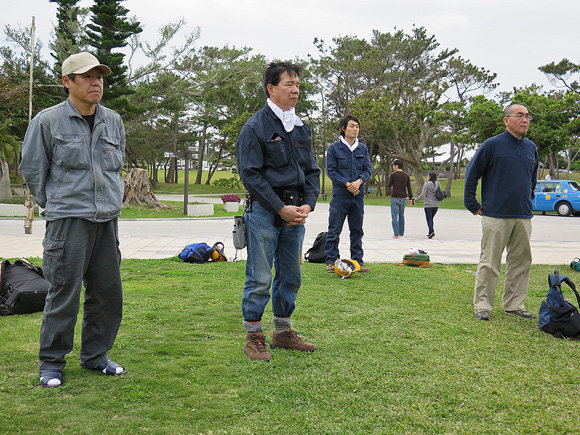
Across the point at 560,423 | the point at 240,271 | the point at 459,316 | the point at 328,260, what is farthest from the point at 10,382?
the point at 328,260

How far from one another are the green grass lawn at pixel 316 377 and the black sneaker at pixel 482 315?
0.28 ft

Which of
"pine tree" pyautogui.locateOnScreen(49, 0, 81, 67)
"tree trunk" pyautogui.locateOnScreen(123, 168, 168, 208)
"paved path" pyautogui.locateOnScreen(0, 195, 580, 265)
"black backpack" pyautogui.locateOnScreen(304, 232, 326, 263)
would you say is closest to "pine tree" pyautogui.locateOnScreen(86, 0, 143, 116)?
"pine tree" pyautogui.locateOnScreen(49, 0, 81, 67)

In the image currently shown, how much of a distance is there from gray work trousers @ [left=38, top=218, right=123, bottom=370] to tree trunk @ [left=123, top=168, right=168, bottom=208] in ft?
57.9

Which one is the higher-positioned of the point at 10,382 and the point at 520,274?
the point at 520,274

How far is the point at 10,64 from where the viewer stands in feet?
90.6

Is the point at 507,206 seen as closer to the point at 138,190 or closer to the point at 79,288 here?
the point at 79,288

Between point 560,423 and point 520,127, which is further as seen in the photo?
point 520,127

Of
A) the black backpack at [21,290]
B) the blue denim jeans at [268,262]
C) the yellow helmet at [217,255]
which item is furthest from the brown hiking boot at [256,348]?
the yellow helmet at [217,255]

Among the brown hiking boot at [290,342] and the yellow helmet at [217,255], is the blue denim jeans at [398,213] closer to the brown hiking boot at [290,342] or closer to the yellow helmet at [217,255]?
the yellow helmet at [217,255]

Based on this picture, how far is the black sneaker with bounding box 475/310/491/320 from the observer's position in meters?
4.67

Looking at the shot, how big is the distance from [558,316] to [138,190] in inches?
721

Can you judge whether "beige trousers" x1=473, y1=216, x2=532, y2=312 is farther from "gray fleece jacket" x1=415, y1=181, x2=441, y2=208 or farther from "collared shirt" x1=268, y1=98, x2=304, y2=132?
"gray fleece jacket" x1=415, y1=181, x2=441, y2=208

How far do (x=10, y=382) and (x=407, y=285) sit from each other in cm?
445

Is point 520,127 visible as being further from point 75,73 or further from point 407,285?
point 75,73
